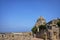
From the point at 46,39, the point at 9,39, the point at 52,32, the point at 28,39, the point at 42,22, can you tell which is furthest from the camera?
the point at 42,22

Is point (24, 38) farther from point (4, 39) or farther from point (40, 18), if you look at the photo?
point (40, 18)

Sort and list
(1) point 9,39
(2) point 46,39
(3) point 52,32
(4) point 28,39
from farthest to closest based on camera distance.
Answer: (2) point 46,39, (3) point 52,32, (4) point 28,39, (1) point 9,39

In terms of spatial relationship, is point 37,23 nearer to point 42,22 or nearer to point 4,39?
point 42,22

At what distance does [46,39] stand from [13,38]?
1302 cm

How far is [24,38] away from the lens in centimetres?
1349

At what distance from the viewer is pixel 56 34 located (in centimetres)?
2434

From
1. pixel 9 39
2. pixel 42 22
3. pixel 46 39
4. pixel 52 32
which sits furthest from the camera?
pixel 42 22

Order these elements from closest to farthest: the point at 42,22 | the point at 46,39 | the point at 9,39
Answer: the point at 9,39 < the point at 46,39 < the point at 42,22

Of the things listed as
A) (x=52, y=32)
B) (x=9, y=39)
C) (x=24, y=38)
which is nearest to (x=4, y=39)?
(x=9, y=39)

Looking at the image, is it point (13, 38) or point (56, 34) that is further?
point (56, 34)

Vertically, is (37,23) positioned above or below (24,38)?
above

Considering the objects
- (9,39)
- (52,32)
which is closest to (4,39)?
(9,39)

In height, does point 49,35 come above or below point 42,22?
below

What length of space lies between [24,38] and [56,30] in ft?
40.1
